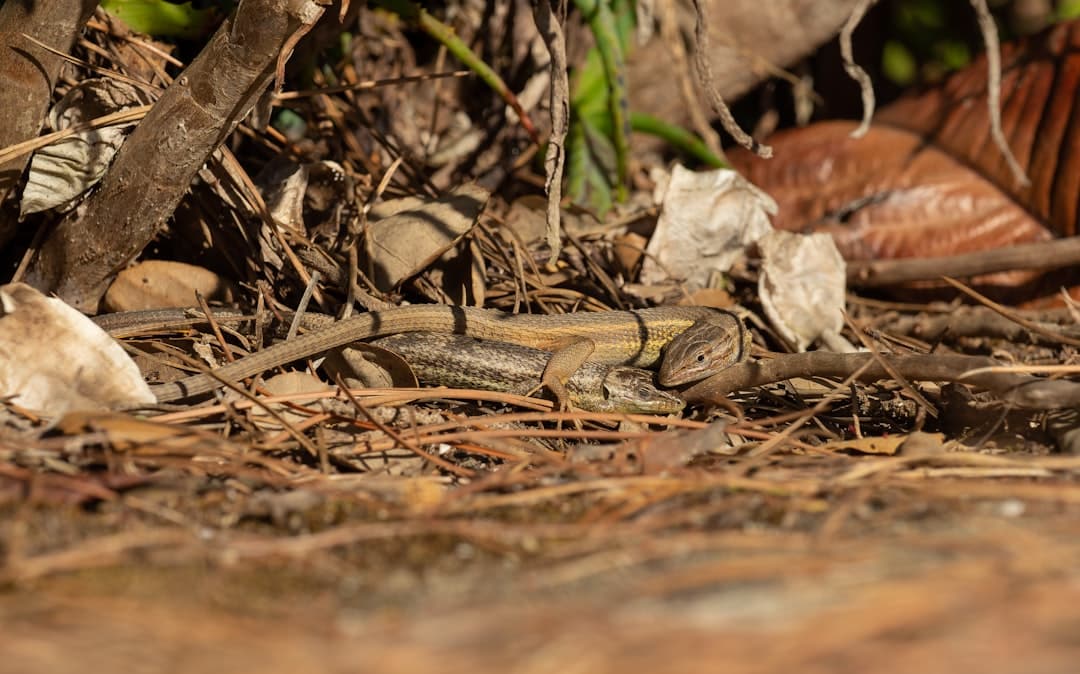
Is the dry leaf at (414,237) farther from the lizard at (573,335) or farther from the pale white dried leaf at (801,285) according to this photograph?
the pale white dried leaf at (801,285)

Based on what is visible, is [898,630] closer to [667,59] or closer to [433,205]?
[433,205]

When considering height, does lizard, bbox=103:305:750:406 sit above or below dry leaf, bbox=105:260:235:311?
below

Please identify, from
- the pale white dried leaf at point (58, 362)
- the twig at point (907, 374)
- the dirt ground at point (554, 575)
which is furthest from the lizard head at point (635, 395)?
the pale white dried leaf at point (58, 362)

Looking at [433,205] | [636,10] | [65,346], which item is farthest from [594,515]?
[636,10]

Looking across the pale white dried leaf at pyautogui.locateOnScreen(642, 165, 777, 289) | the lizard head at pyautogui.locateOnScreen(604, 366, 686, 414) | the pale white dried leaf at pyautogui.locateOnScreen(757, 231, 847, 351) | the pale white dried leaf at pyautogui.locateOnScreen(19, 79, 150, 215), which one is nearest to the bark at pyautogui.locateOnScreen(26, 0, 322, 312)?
the pale white dried leaf at pyautogui.locateOnScreen(19, 79, 150, 215)

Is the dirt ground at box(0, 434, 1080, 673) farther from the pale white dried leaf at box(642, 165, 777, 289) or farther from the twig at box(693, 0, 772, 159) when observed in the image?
the pale white dried leaf at box(642, 165, 777, 289)

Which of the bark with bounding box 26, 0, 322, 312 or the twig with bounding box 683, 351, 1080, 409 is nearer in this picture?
the twig with bounding box 683, 351, 1080, 409

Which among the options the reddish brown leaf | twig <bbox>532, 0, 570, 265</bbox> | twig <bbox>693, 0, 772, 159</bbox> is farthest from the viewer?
the reddish brown leaf
